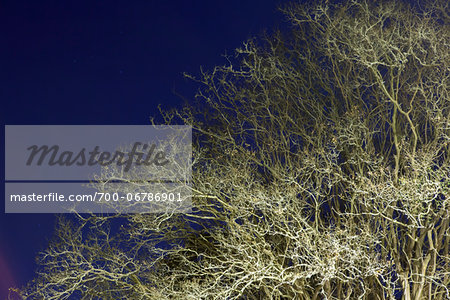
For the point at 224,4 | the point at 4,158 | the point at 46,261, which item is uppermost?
the point at 224,4

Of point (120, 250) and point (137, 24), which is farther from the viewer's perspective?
point (137, 24)

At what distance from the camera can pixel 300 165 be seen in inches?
409

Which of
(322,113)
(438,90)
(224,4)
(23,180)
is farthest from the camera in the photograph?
(224,4)

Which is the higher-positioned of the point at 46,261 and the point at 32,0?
the point at 32,0

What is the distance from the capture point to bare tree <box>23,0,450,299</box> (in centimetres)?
920

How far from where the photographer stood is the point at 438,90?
31.8 ft

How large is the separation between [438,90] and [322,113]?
7.04 feet

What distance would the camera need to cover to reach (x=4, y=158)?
1302 cm

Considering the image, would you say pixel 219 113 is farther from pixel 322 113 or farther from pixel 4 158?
pixel 4 158

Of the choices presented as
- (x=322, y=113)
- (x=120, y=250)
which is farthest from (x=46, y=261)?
(x=322, y=113)

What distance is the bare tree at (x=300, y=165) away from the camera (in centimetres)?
920

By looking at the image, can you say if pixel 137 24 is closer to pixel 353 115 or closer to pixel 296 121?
pixel 296 121

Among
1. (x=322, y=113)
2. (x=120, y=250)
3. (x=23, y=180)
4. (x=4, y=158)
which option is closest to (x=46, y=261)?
(x=120, y=250)

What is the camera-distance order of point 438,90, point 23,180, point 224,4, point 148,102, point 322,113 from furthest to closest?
point 224,4
point 148,102
point 23,180
point 322,113
point 438,90
